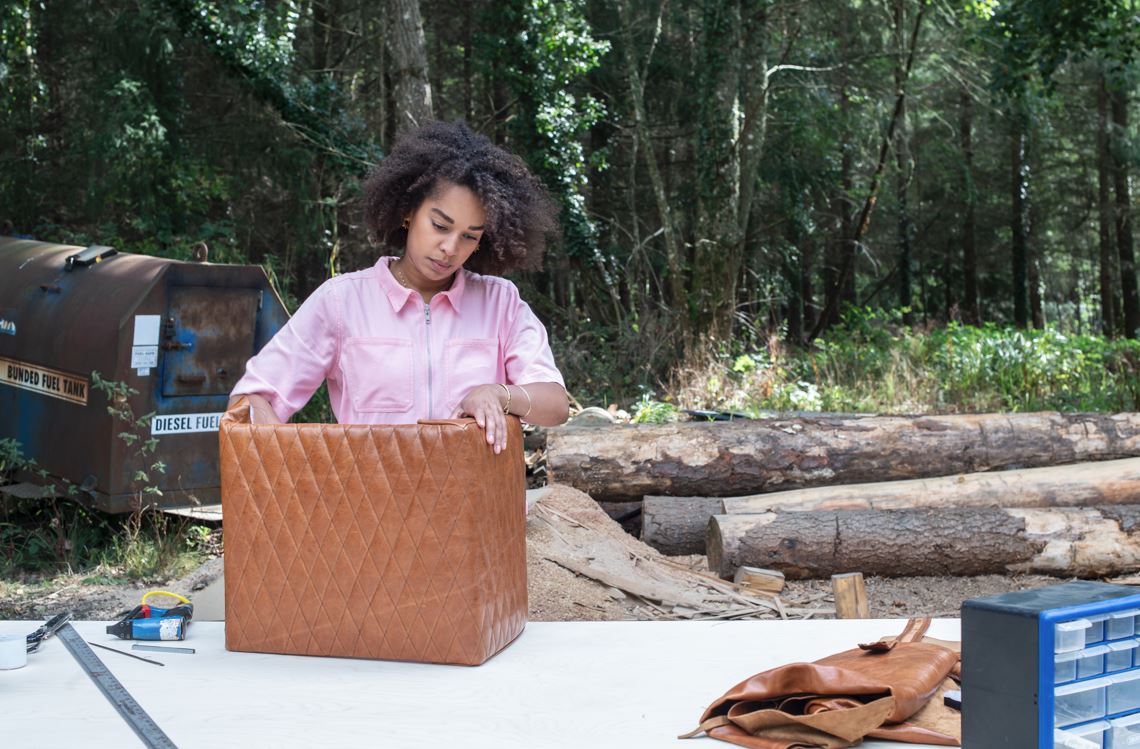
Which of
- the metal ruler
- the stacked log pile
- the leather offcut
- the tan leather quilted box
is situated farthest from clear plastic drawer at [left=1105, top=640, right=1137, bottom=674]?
the stacked log pile

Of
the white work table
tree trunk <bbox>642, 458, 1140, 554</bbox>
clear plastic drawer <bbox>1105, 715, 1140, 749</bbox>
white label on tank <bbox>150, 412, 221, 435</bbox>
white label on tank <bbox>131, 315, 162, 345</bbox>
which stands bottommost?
tree trunk <bbox>642, 458, 1140, 554</bbox>

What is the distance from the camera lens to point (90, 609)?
16.7 feet

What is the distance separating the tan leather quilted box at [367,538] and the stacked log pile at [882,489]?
388cm

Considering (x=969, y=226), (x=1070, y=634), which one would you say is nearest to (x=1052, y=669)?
(x=1070, y=634)

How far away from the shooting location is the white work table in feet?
5.38

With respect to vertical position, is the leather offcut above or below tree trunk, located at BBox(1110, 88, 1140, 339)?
below

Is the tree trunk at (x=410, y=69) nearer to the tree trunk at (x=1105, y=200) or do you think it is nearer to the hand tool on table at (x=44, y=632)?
the hand tool on table at (x=44, y=632)

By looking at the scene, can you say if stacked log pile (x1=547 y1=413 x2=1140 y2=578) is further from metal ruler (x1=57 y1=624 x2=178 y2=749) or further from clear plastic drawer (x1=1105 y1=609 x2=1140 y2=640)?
clear plastic drawer (x1=1105 y1=609 x2=1140 y2=640)

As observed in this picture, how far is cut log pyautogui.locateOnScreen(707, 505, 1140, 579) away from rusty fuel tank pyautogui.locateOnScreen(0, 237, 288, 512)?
9.32 feet

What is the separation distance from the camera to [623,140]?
57.3 feet

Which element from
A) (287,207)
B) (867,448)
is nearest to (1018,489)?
(867,448)

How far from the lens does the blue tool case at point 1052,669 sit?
3.90 feet

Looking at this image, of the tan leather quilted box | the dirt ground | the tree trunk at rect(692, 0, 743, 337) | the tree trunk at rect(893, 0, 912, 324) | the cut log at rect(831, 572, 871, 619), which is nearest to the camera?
the tan leather quilted box

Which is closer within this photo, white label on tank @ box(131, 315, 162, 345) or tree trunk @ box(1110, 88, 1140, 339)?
white label on tank @ box(131, 315, 162, 345)
